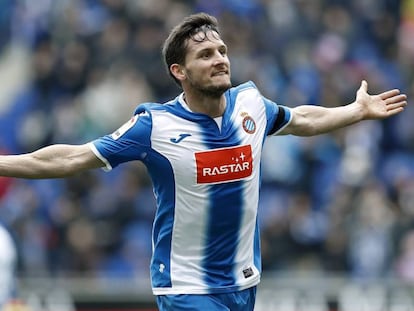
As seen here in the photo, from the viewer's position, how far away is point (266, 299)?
14367mm

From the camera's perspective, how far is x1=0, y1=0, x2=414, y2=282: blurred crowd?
49.0ft

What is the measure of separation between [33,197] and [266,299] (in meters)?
3.04

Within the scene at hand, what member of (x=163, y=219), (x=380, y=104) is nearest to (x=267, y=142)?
(x=380, y=104)

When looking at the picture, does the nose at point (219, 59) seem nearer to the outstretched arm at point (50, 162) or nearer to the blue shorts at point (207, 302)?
the outstretched arm at point (50, 162)

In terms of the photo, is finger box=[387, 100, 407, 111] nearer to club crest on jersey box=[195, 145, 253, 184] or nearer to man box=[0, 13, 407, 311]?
man box=[0, 13, 407, 311]

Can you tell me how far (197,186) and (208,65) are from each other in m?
0.72

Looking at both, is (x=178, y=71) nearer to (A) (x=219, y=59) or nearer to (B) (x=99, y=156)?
(A) (x=219, y=59)

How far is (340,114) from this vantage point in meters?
8.95

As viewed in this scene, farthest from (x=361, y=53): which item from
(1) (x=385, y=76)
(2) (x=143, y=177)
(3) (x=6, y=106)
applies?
(3) (x=6, y=106)

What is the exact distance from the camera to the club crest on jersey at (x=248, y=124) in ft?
27.8

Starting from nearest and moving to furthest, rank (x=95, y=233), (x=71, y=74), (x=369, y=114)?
(x=369, y=114), (x=95, y=233), (x=71, y=74)

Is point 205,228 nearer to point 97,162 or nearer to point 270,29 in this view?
point 97,162

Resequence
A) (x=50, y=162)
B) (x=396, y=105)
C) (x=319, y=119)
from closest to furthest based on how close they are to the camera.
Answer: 1. (x=50, y=162)
2. (x=319, y=119)
3. (x=396, y=105)

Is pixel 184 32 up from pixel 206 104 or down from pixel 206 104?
up
